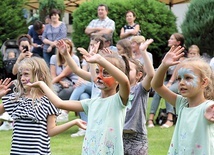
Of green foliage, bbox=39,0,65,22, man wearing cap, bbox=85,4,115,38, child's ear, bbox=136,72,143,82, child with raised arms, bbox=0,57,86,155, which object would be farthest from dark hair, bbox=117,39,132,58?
green foliage, bbox=39,0,65,22

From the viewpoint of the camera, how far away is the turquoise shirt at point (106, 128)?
5.02 metres

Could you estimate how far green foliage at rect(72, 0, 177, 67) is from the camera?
635 inches

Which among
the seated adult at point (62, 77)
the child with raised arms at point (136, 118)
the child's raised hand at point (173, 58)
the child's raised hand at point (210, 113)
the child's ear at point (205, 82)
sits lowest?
the seated adult at point (62, 77)

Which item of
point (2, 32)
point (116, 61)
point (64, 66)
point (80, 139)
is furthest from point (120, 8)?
point (116, 61)

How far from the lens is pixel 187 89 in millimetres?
4895

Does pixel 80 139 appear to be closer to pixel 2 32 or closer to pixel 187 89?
pixel 187 89

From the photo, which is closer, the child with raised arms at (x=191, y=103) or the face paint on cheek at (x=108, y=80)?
the child with raised arms at (x=191, y=103)

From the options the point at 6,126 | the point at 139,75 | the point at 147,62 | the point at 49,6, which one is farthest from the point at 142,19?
the point at 147,62

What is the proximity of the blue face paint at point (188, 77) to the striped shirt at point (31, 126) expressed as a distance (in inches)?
52.4

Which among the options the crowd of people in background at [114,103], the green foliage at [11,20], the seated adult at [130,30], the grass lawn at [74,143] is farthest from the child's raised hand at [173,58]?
the green foliage at [11,20]

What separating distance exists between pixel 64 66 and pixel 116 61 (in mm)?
5862

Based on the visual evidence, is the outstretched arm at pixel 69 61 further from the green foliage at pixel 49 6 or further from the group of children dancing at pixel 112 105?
the green foliage at pixel 49 6

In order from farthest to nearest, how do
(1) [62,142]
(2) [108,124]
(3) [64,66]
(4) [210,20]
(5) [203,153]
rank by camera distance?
(4) [210,20] → (3) [64,66] → (1) [62,142] → (2) [108,124] → (5) [203,153]

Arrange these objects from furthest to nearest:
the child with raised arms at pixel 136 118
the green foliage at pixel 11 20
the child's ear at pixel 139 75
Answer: the green foliage at pixel 11 20 < the child's ear at pixel 139 75 < the child with raised arms at pixel 136 118
